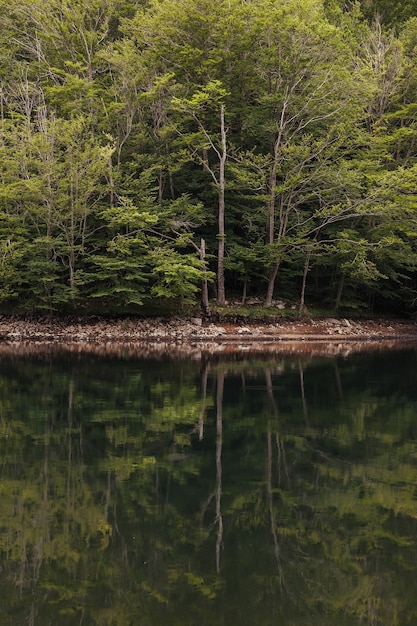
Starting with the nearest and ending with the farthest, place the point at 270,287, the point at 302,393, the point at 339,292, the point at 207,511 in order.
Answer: the point at 207,511
the point at 302,393
the point at 270,287
the point at 339,292

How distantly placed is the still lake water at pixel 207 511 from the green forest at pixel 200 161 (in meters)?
14.7

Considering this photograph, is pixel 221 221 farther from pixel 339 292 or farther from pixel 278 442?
pixel 278 442

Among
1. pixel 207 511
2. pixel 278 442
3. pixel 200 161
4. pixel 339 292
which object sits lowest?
pixel 339 292

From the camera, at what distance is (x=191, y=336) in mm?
26250

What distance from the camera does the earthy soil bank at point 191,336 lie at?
2370 cm

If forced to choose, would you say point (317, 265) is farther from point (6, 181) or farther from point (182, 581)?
point (182, 581)

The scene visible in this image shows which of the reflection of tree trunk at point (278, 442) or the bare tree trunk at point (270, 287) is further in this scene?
the bare tree trunk at point (270, 287)

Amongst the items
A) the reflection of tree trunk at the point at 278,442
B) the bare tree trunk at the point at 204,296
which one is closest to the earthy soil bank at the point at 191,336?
the bare tree trunk at the point at 204,296

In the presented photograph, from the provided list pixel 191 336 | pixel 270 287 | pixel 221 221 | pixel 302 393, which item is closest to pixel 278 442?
pixel 302 393

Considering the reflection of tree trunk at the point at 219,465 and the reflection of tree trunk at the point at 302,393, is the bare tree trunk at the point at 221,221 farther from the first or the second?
the reflection of tree trunk at the point at 219,465

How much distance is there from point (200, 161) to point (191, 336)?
27.7 feet

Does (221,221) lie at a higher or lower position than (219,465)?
lower

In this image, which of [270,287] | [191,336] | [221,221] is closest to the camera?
[191,336]

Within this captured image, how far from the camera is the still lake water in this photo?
14.5 ft
